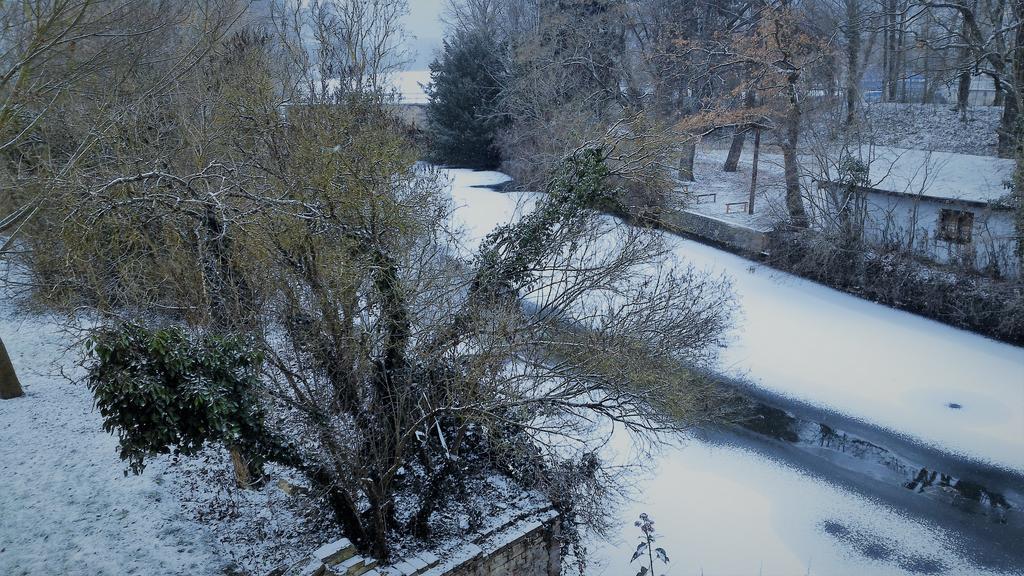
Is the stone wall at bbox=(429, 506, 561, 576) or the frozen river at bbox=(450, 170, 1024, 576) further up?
the stone wall at bbox=(429, 506, 561, 576)

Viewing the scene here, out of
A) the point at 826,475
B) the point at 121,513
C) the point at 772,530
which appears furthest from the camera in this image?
the point at 826,475

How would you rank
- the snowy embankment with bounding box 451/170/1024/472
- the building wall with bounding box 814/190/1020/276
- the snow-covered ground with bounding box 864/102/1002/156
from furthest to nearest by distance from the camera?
1. the snow-covered ground with bounding box 864/102/1002/156
2. the building wall with bounding box 814/190/1020/276
3. the snowy embankment with bounding box 451/170/1024/472

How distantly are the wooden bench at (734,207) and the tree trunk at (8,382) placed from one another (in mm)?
19021

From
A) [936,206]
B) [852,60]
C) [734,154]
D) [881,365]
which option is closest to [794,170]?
[936,206]

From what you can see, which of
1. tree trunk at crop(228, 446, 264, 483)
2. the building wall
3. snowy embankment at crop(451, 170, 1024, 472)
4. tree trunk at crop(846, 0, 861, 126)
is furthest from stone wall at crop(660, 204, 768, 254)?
tree trunk at crop(228, 446, 264, 483)

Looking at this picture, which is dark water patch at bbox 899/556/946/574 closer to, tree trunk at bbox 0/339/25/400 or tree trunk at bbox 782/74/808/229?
tree trunk at bbox 782/74/808/229

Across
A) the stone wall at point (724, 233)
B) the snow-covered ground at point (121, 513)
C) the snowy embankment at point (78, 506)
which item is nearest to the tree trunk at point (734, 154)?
the stone wall at point (724, 233)

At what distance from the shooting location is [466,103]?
28.0 m

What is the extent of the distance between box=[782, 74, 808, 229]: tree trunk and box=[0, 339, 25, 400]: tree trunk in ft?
58.7

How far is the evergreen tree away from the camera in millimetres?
27438

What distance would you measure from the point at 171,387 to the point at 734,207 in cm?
2032

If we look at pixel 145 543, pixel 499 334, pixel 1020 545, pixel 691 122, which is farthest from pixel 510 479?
pixel 691 122

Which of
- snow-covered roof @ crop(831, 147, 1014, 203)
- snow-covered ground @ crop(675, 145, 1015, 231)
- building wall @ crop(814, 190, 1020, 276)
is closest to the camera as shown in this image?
building wall @ crop(814, 190, 1020, 276)

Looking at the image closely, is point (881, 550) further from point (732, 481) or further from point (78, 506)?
point (78, 506)
